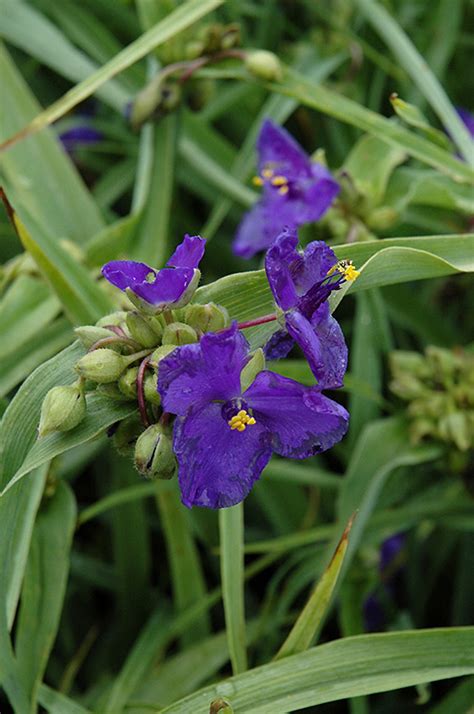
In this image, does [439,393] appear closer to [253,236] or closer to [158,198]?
[253,236]

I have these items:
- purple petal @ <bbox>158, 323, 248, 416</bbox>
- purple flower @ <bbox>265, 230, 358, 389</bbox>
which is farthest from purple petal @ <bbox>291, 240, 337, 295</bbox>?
purple petal @ <bbox>158, 323, 248, 416</bbox>

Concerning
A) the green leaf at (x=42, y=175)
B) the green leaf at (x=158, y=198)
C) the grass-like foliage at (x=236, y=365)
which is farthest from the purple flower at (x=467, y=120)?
the green leaf at (x=42, y=175)

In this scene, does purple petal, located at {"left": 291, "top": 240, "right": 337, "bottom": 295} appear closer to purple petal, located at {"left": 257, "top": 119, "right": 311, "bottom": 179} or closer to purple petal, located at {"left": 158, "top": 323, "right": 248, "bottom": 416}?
purple petal, located at {"left": 158, "top": 323, "right": 248, "bottom": 416}

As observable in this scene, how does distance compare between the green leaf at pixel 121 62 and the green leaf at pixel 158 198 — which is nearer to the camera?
the green leaf at pixel 121 62

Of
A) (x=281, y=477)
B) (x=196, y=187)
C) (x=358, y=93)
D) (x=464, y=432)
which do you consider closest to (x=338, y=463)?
(x=281, y=477)

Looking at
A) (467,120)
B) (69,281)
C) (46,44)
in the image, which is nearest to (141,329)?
(69,281)

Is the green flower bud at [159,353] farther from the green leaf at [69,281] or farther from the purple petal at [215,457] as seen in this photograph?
the green leaf at [69,281]
